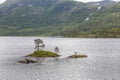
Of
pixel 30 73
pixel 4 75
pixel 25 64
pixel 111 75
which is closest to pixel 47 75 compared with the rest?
pixel 30 73

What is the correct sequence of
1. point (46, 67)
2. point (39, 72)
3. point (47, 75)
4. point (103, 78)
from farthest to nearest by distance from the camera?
1. point (46, 67)
2. point (39, 72)
3. point (47, 75)
4. point (103, 78)

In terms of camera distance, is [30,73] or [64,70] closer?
[30,73]

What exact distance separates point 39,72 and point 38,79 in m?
20.3

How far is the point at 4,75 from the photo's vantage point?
428ft

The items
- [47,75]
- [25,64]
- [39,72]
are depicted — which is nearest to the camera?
[47,75]

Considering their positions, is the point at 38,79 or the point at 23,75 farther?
the point at 23,75

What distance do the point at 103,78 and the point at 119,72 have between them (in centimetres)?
1764

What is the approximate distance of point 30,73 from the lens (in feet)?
443

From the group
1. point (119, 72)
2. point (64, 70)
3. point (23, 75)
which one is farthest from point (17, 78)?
point (119, 72)

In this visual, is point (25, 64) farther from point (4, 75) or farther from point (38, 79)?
point (38, 79)

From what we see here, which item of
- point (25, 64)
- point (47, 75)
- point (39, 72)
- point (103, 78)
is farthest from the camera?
point (25, 64)

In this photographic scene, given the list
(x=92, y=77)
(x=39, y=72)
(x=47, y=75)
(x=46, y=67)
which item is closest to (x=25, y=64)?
(x=46, y=67)

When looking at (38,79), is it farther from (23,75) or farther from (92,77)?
(92,77)

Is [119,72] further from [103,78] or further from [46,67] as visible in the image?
[46,67]
